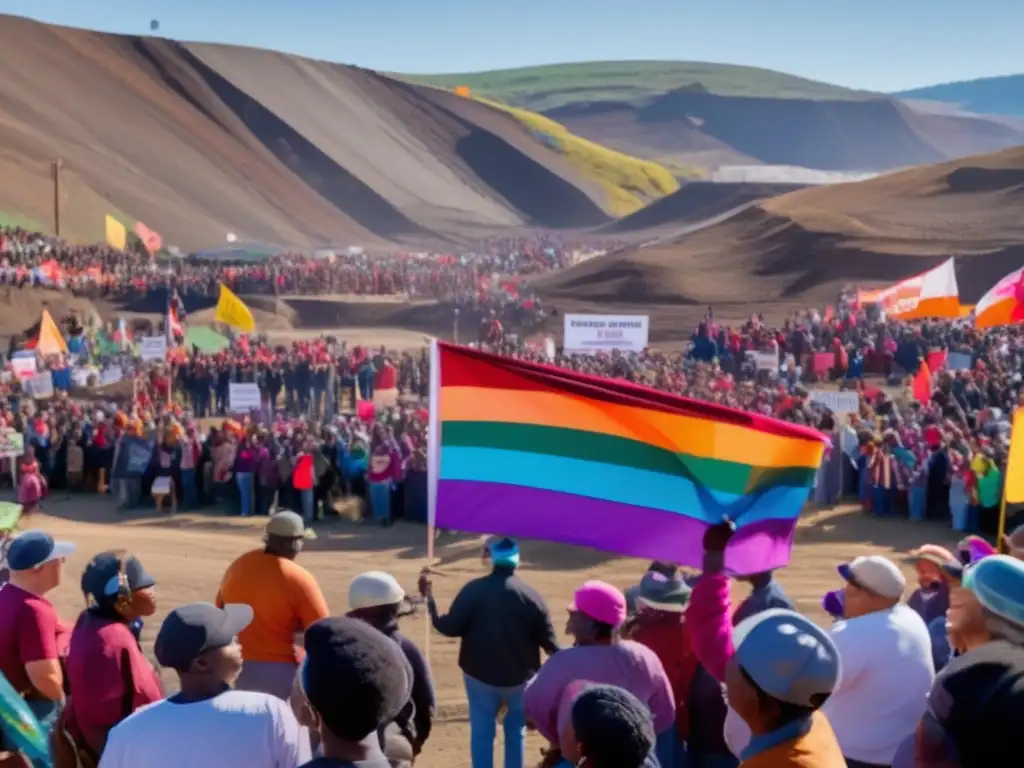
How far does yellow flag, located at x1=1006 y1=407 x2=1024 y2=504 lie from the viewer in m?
7.92

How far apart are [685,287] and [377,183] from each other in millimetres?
39833

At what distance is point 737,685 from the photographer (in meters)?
3.29

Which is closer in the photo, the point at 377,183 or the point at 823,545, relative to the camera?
the point at 823,545

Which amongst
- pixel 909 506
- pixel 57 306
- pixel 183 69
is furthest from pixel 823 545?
pixel 183 69

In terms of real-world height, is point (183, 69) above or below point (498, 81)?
below

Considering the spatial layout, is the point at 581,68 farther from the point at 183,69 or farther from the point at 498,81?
the point at 183,69

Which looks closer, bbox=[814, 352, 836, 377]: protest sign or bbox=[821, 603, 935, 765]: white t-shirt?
bbox=[821, 603, 935, 765]: white t-shirt

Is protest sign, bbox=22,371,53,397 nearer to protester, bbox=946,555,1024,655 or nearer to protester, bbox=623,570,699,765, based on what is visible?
protester, bbox=623,570,699,765

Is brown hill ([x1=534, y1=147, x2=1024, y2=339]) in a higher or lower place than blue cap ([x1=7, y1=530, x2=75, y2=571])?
higher

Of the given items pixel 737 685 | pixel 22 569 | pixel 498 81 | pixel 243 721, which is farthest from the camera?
pixel 498 81

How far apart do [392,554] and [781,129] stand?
424ft

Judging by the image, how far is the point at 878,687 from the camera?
449cm

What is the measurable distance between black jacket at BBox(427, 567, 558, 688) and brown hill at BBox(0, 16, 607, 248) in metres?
48.9

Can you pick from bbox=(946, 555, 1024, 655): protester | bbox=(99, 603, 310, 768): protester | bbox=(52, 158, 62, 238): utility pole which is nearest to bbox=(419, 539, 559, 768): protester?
bbox=(99, 603, 310, 768): protester
